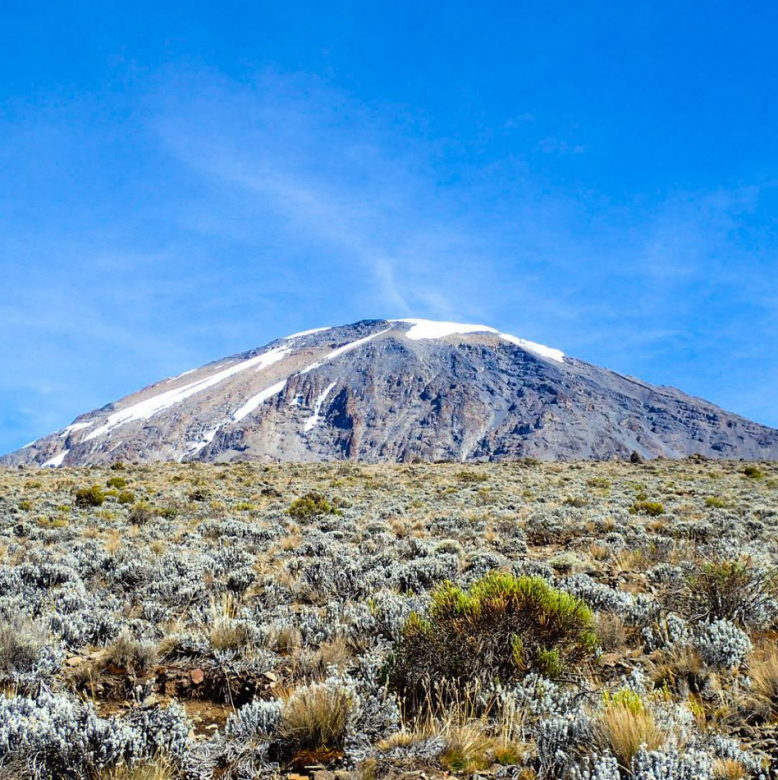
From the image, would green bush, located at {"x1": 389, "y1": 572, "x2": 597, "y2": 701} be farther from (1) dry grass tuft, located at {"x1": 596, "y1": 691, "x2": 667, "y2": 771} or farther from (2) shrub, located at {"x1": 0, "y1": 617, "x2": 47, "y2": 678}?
(2) shrub, located at {"x1": 0, "y1": 617, "x2": 47, "y2": 678}

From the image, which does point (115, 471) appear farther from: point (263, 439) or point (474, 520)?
point (263, 439)

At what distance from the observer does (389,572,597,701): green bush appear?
4074mm

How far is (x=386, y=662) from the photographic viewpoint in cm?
440

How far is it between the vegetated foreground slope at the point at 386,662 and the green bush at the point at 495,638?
16 millimetres

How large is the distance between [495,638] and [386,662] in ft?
3.02

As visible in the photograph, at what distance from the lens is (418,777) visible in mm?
2900

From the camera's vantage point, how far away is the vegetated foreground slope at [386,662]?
2.97 meters

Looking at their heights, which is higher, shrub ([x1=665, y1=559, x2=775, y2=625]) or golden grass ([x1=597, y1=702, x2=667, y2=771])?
shrub ([x1=665, y1=559, x2=775, y2=625])

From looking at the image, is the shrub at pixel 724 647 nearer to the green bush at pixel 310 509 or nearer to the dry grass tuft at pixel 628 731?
the dry grass tuft at pixel 628 731

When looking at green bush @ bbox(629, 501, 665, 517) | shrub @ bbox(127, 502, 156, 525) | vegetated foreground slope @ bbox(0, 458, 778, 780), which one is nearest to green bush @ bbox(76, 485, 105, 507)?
shrub @ bbox(127, 502, 156, 525)

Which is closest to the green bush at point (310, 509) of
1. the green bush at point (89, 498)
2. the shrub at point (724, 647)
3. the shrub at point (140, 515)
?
the shrub at point (140, 515)

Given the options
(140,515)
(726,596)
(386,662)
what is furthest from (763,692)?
(140,515)

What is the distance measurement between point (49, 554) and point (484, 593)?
8.30m

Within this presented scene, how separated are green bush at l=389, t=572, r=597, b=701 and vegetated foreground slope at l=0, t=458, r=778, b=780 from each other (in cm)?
2
